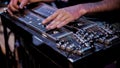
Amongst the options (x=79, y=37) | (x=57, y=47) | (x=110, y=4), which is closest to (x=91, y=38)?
(x=79, y=37)

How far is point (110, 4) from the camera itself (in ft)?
3.92

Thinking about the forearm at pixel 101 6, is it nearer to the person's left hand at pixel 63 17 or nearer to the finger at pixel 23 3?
the person's left hand at pixel 63 17

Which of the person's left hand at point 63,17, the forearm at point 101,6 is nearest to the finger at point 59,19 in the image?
the person's left hand at point 63,17

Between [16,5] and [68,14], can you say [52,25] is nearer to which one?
[68,14]

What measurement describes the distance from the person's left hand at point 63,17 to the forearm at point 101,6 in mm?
35

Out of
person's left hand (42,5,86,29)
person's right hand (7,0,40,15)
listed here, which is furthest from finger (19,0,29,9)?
person's left hand (42,5,86,29)

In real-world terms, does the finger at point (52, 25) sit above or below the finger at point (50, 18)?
below

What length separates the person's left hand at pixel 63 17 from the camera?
1.06m

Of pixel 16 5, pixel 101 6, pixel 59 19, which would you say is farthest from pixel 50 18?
pixel 16 5

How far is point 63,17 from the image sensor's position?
107cm

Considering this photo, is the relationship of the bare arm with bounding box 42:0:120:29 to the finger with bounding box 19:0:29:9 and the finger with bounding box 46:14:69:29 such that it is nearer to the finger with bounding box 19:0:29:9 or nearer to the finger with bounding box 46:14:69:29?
the finger with bounding box 46:14:69:29

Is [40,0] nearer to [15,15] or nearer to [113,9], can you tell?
[15,15]

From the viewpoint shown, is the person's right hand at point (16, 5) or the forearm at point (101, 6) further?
the person's right hand at point (16, 5)

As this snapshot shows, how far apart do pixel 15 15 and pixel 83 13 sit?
0.43m
